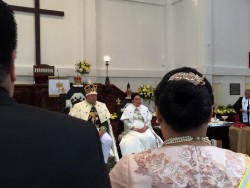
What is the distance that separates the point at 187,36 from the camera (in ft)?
42.0

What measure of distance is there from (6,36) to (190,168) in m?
0.86

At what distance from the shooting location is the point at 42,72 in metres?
10.2

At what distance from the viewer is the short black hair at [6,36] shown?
90 cm

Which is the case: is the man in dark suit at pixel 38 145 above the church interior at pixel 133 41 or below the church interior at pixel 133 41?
below

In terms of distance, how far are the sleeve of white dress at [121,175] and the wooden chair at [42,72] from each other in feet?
29.2

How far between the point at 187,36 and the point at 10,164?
40.8 ft

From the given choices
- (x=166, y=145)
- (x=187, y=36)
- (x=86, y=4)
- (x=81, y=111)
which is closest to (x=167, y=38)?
(x=187, y=36)

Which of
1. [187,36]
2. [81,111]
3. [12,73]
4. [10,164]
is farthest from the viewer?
[187,36]

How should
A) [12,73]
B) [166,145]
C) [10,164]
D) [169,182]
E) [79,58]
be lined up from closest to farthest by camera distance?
1. [10,164]
2. [12,73]
3. [169,182]
4. [166,145]
5. [79,58]

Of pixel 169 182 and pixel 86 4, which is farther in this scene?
pixel 86 4

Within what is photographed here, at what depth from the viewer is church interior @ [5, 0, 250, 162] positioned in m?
10.8

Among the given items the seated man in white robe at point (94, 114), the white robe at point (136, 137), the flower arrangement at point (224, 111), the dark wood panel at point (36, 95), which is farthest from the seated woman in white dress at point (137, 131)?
the flower arrangement at point (224, 111)

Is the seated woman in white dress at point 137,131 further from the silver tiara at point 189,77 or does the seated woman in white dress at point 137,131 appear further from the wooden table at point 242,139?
the silver tiara at point 189,77

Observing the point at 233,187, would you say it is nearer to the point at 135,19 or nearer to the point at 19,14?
the point at 19,14
